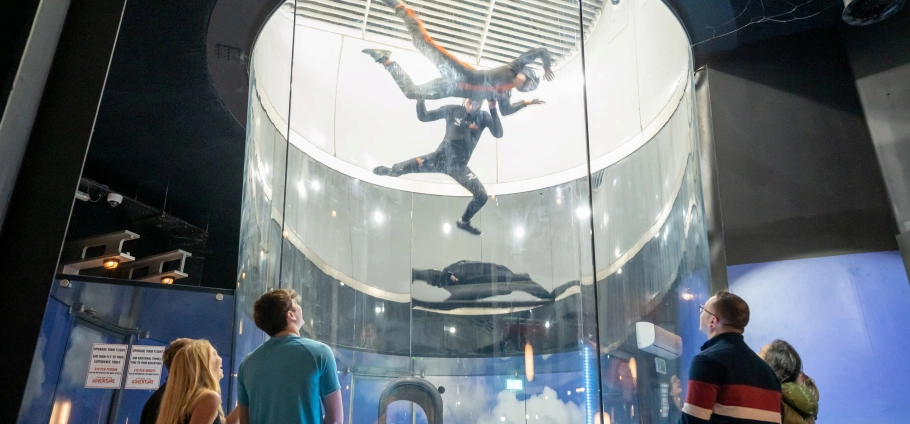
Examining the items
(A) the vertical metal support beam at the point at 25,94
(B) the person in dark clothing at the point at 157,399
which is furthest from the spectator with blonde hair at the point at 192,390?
(A) the vertical metal support beam at the point at 25,94

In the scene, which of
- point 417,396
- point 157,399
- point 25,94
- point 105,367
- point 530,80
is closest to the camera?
point 25,94

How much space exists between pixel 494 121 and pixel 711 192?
7.46 feet

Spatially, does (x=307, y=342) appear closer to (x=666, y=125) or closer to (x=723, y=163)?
(x=666, y=125)

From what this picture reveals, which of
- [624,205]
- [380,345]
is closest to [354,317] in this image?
[380,345]

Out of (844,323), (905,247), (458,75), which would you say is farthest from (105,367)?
(905,247)

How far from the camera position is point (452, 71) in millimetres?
2912

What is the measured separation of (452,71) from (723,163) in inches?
98.8

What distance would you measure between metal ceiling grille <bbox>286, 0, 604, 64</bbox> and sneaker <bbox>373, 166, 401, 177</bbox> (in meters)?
0.66

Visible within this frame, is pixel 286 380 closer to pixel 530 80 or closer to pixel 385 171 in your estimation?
pixel 385 171

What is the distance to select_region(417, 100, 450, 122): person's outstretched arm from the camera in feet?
9.35

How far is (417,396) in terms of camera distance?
258cm

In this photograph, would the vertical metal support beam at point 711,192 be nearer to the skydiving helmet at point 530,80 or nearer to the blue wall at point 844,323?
the blue wall at point 844,323

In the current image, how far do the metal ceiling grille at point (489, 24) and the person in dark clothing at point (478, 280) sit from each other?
1006 mm

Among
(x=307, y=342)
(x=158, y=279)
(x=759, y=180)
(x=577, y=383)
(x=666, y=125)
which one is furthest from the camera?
(x=158, y=279)
